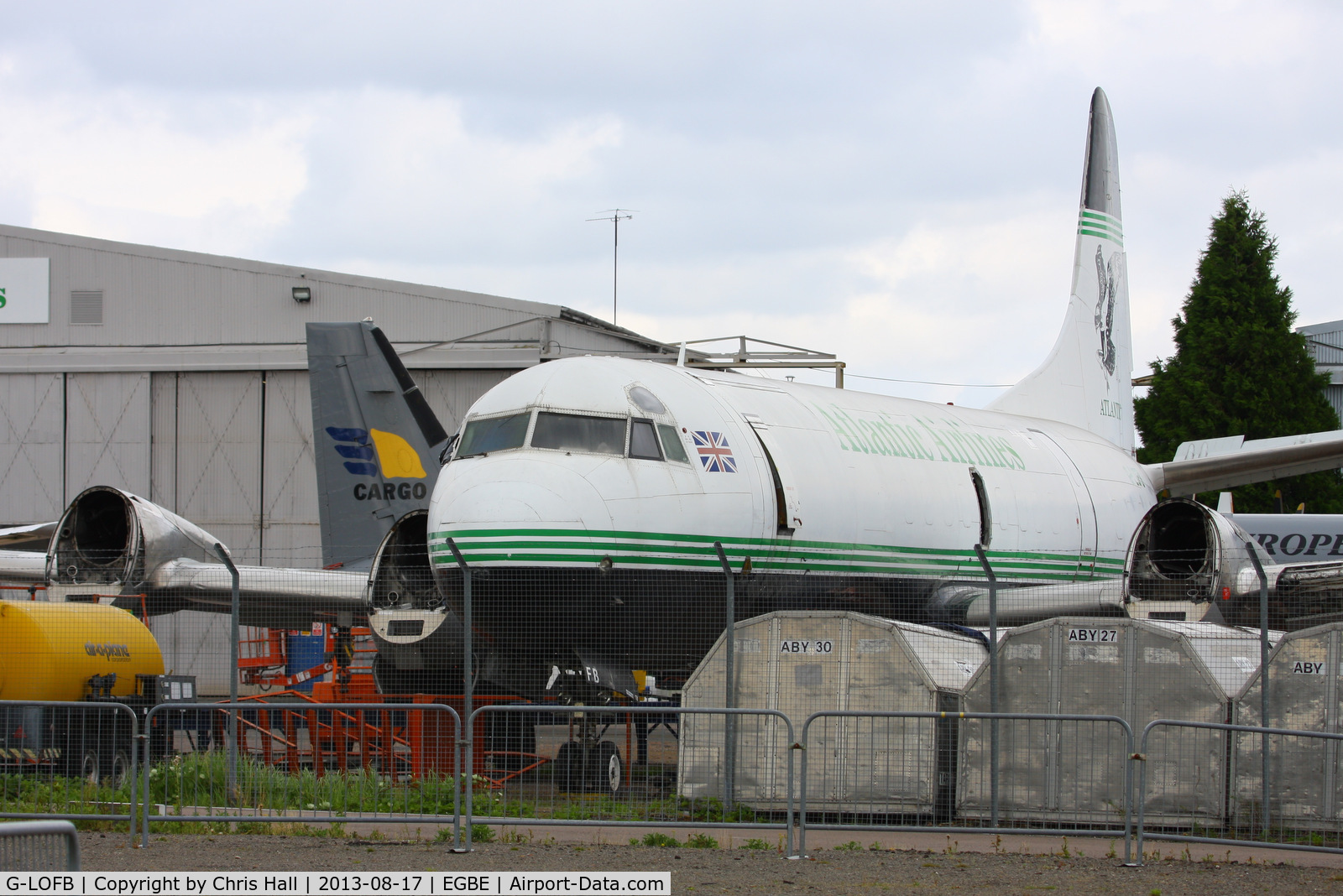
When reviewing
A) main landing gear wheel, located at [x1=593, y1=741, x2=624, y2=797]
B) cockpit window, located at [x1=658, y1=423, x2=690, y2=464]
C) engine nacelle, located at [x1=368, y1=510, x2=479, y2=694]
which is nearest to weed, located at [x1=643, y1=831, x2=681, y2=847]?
main landing gear wheel, located at [x1=593, y1=741, x2=624, y2=797]

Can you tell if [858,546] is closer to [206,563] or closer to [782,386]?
[782,386]

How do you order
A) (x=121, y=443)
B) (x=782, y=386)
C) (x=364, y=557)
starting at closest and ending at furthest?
1. (x=782, y=386)
2. (x=364, y=557)
3. (x=121, y=443)

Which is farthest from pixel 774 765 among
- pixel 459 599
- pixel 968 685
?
pixel 459 599

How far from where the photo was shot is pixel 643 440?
1205 cm

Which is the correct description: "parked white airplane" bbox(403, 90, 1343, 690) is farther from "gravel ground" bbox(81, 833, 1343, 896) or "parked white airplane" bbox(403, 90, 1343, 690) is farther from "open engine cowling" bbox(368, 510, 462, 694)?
"gravel ground" bbox(81, 833, 1343, 896)

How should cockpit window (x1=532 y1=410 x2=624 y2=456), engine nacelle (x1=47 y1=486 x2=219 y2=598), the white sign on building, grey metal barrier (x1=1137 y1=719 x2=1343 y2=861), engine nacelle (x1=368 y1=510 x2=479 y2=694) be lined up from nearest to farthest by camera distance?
grey metal barrier (x1=1137 y1=719 x2=1343 y2=861), cockpit window (x1=532 y1=410 x2=624 y2=456), engine nacelle (x1=368 y1=510 x2=479 y2=694), engine nacelle (x1=47 y1=486 x2=219 y2=598), the white sign on building

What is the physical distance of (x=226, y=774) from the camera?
11008mm

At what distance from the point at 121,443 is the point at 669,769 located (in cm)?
1832

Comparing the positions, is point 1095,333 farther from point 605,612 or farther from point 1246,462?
point 605,612

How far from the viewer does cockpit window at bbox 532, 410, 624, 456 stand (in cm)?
1181

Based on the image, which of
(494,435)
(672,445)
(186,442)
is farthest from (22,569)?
(186,442)

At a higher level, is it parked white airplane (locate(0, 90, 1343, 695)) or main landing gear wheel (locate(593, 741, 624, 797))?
parked white airplane (locate(0, 90, 1343, 695))

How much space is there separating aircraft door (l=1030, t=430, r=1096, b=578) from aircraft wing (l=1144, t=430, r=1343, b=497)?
219 cm

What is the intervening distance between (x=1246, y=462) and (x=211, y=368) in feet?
64.1
